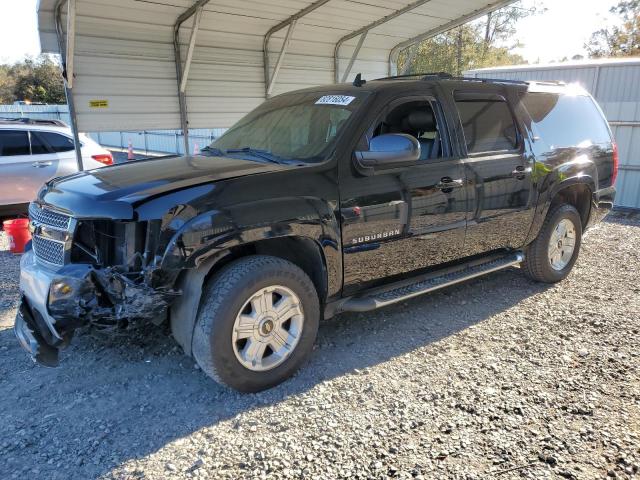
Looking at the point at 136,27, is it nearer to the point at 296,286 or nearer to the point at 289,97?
the point at 289,97

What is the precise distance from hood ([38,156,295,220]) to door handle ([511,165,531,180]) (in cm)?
226

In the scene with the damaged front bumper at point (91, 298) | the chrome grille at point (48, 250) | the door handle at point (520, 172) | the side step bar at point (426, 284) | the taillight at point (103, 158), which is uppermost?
the door handle at point (520, 172)

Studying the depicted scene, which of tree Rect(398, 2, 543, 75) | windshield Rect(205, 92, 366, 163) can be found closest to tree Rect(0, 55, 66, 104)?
tree Rect(398, 2, 543, 75)

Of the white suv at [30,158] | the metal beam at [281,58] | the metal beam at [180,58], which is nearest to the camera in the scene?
the metal beam at [180,58]

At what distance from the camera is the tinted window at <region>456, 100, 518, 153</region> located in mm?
4203

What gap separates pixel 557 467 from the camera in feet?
8.33

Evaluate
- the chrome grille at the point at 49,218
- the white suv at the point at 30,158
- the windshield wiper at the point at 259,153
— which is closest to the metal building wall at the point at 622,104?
the windshield wiper at the point at 259,153

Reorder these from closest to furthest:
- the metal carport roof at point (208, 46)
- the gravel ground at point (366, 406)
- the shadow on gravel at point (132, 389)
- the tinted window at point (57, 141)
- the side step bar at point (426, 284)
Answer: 1. the gravel ground at point (366, 406)
2. the shadow on gravel at point (132, 389)
3. the side step bar at point (426, 284)
4. the metal carport roof at point (208, 46)
5. the tinted window at point (57, 141)

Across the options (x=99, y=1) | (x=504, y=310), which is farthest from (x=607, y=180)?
(x=99, y=1)

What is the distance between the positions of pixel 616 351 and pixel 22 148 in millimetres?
8497

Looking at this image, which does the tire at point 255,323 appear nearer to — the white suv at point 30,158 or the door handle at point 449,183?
the door handle at point 449,183

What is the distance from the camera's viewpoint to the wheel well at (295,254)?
322 centimetres

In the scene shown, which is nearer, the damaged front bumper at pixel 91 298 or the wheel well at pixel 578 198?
the damaged front bumper at pixel 91 298

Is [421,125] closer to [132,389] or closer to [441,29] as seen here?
[132,389]
